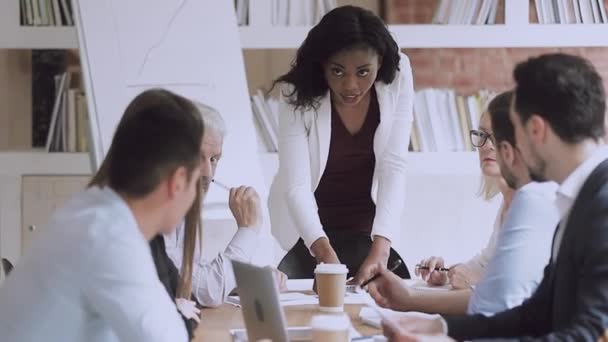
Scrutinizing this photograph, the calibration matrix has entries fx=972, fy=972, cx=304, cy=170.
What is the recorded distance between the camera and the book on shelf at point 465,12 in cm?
395

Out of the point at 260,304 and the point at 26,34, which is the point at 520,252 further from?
the point at 26,34

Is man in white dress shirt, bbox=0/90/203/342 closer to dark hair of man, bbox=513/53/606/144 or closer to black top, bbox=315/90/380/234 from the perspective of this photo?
dark hair of man, bbox=513/53/606/144

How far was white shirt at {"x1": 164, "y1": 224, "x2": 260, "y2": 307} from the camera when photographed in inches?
91.8

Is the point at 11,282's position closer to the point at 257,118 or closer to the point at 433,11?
the point at 257,118

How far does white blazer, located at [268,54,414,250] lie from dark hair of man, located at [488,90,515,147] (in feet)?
2.84

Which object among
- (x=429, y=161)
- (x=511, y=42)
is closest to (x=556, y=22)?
(x=511, y=42)

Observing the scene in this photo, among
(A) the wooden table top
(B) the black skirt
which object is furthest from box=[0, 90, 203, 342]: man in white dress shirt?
(B) the black skirt

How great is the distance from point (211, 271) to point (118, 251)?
87 cm

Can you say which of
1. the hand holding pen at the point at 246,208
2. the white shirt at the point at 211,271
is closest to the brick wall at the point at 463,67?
the hand holding pen at the point at 246,208

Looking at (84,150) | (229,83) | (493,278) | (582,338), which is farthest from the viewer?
(84,150)

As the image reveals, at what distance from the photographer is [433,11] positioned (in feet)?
13.3

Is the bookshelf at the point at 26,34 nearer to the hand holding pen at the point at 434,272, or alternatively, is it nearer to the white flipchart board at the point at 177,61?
the white flipchart board at the point at 177,61

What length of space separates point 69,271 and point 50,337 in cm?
12

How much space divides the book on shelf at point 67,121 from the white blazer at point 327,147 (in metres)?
1.23
